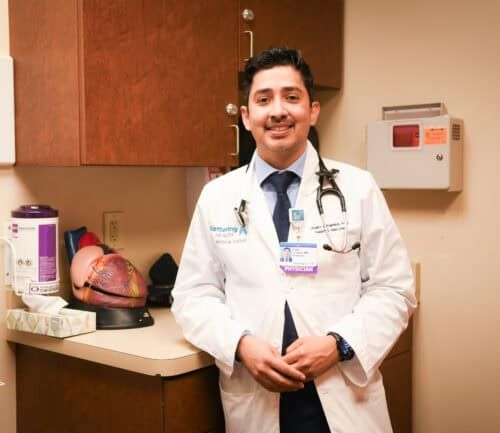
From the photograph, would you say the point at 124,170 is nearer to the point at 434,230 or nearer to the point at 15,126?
the point at 15,126

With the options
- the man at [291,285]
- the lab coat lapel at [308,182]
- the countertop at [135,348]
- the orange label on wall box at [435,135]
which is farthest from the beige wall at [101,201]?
the orange label on wall box at [435,135]

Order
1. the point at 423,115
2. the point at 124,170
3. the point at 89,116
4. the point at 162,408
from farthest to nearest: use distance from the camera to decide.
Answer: the point at 423,115 → the point at 124,170 → the point at 89,116 → the point at 162,408

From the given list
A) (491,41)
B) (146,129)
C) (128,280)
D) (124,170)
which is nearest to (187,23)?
(146,129)

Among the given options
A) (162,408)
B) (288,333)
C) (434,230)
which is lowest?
(162,408)

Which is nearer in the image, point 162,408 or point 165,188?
point 162,408

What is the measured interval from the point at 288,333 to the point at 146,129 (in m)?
0.69

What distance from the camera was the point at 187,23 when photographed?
1912 millimetres

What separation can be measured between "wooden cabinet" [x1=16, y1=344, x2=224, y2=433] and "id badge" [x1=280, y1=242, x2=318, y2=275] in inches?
14.1

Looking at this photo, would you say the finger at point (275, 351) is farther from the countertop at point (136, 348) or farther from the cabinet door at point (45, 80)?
the cabinet door at point (45, 80)

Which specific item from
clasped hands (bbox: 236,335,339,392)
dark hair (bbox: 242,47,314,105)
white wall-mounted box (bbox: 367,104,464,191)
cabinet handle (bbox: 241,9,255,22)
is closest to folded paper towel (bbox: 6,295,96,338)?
clasped hands (bbox: 236,335,339,392)

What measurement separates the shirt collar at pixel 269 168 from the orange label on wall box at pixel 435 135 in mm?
751

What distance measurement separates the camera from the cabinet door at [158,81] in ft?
5.54

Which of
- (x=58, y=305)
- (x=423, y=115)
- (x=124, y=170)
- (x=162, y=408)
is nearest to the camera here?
(x=162, y=408)

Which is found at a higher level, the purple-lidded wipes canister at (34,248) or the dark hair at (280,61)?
the dark hair at (280,61)
